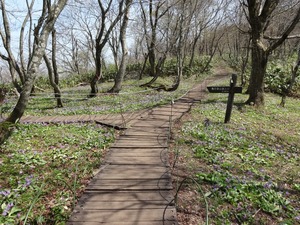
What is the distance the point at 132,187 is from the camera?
12.7ft

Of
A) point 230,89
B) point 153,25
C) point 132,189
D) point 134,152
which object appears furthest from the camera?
point 153,25

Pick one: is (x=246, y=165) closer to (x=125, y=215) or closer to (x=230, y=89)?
(x=230, y=89)

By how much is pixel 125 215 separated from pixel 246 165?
335 cm

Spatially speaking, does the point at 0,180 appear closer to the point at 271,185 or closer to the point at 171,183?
the point at 171,183

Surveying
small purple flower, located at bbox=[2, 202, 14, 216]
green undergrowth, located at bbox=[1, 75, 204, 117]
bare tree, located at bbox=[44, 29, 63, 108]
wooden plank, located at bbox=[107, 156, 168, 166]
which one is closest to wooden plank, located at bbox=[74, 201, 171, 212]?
small purple flower, located at bbox=[2, 202, 14, 216]

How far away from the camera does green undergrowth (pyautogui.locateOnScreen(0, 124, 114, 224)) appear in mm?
3236

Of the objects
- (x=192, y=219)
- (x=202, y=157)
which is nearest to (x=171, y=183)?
(x=192, y=219)

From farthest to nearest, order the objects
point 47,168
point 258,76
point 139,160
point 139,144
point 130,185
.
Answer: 1. point 258,76
2. point 139,144
3. point 139,160
4. point 47,168
5. point 130,185

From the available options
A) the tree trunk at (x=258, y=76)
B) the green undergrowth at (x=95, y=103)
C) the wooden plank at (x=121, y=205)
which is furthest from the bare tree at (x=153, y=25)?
the wooden plank at (x=121, y=205)

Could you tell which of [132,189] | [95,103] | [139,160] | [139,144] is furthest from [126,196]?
[95,103]

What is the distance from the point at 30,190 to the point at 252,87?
33.3ft

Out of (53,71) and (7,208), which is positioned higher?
(53,71)

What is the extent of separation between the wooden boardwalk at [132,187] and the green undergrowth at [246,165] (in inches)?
28.3

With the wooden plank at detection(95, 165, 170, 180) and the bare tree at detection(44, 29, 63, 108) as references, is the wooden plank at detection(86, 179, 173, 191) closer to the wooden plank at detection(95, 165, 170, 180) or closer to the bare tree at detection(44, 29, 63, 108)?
the wooden plank at detection(95, 165, 170, 180)
